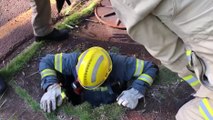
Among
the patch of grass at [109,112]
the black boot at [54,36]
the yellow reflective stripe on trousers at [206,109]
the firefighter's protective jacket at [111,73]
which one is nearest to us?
the yellow reflective stripe on trousers at [206,109]

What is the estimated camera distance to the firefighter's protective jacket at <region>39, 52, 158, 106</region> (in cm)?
340

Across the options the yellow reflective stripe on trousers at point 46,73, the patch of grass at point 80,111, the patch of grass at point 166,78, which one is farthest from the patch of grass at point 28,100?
the patch of grass at point 166,78

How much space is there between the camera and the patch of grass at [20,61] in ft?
12.2

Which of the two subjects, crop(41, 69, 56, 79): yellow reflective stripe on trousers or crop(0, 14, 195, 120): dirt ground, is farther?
crop(41, 69, 56, 79): yellow reflective stripe on trousers

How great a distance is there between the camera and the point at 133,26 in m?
2.25

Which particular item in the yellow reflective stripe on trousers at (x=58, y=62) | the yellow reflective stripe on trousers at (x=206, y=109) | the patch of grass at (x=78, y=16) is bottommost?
the patch of grass at (x=78, y=16)

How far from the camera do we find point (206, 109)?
2.68 meters

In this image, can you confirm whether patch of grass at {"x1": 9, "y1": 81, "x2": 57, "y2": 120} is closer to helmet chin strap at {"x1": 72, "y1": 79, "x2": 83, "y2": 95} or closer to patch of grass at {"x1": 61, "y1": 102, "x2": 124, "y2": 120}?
patch of grass at {"x1": 61, "y1": 102, "x2": 124, "y2": 120}

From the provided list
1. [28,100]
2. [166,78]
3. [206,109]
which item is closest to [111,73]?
[166,78]

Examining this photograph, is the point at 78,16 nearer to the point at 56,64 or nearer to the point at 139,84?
the point at 56,64

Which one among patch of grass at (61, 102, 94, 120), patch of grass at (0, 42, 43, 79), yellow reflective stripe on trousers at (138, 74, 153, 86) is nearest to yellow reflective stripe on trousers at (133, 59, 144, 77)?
yellow reflective stripe on trousers at (138, 74, 153, 86)

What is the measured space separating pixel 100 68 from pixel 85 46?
80 centimetres

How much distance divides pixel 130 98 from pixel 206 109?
2.37 ft

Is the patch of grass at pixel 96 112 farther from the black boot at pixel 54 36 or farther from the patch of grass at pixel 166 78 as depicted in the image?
the black boot at pixel 54 36
